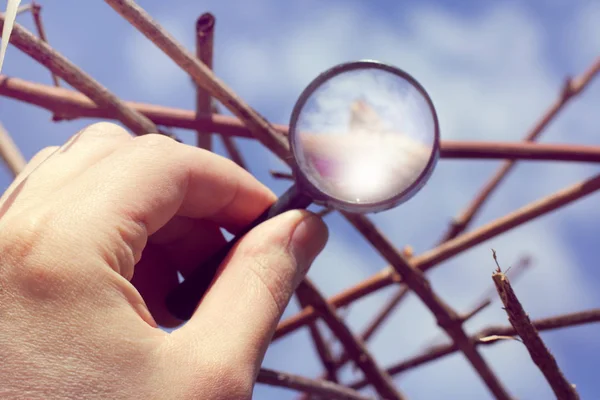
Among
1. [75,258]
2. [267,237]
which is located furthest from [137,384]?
[267,237]

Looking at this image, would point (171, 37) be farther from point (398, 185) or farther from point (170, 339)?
point (170, 339)

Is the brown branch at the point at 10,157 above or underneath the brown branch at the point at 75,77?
above

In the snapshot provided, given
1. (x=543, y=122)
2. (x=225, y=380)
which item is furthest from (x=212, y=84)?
(x=543, y=122)

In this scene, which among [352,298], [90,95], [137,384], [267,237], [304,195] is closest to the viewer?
[137,384]

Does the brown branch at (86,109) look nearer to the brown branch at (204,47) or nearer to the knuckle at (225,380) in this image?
the brown branch at (204,47)

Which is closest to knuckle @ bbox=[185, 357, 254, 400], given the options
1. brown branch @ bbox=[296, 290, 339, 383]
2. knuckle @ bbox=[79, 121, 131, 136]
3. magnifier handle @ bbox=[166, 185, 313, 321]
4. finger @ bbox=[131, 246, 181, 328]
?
magnifier handle @ bbox=[166, 185, 313, 321]

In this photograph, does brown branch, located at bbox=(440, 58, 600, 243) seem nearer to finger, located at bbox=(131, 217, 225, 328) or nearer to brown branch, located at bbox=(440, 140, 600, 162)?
brown branch, located at bbox=(440, 140, 600, 162)

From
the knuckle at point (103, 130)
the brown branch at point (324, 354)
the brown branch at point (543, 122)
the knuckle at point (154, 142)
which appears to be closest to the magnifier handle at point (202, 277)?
the knuckle at point (154, 142)
